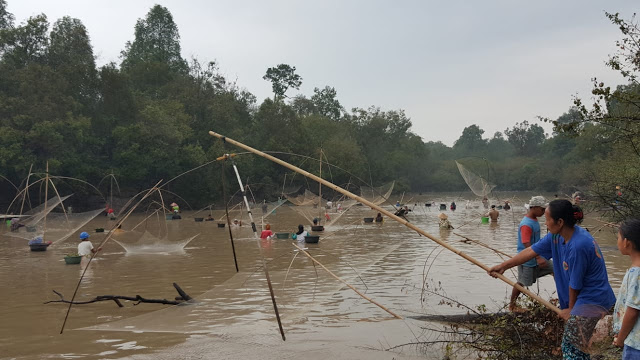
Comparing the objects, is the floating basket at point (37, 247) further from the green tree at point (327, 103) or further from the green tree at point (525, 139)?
the green tree at point (525, 139)

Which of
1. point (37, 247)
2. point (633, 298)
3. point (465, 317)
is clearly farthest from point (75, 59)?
point (633, 298)

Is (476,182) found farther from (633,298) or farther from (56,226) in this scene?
(633,298)

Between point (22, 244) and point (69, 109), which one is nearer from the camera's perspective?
point (22, 244)

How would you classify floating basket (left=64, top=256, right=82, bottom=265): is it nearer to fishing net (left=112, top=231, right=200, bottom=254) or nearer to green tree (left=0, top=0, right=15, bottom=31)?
fishing net (left=112, top=231, right=200, bottom=254)

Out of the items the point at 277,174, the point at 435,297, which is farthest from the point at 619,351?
the point at 277,174

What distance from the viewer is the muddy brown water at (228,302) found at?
6012mm

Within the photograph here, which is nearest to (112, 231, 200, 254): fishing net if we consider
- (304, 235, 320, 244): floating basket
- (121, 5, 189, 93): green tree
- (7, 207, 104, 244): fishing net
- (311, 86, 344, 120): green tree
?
(7, 207, 104, 244): fishing net

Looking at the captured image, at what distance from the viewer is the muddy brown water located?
6.01 m

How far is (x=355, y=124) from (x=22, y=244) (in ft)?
195

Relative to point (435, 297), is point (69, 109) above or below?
above

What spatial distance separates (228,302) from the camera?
321 inches

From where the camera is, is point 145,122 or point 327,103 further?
point 327,103

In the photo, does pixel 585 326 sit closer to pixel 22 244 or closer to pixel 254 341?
pixel 254 341

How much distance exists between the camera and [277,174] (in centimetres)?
4903
